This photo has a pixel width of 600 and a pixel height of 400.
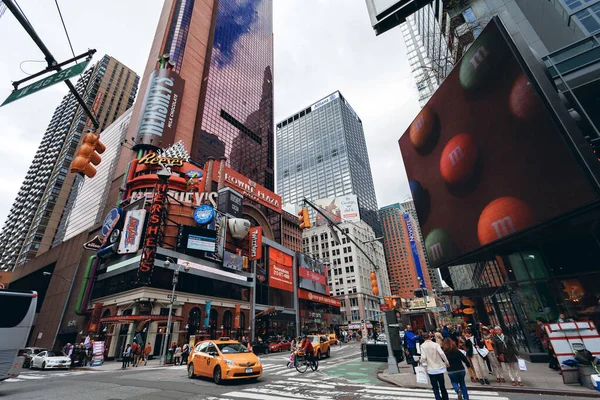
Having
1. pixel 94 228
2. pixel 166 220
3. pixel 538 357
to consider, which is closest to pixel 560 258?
pixel 538 357

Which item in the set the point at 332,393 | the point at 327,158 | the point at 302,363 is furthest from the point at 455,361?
the point at 327,158

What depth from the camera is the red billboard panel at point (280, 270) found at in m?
51.0

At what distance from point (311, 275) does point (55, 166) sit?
100 metres

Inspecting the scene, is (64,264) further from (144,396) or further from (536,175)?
(536,175)

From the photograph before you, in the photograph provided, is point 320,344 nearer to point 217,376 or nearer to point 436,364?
point 217,376

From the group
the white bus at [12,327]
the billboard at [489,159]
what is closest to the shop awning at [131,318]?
the white bus at [12,327]

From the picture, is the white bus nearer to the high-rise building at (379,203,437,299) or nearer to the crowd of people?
the crowd of people

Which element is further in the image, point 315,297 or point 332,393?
point 315,297

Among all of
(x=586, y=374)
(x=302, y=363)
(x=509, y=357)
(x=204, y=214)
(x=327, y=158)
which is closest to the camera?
(x=586, y=374)

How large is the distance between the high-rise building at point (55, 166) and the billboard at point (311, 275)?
76.0 meters

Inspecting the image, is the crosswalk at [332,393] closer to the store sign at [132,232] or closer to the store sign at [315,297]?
the store sign at [132,232]

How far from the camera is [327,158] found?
166 meters

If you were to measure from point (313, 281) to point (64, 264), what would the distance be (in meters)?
45.7

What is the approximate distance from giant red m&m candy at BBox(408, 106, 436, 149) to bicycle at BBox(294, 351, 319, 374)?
64.3 feet
